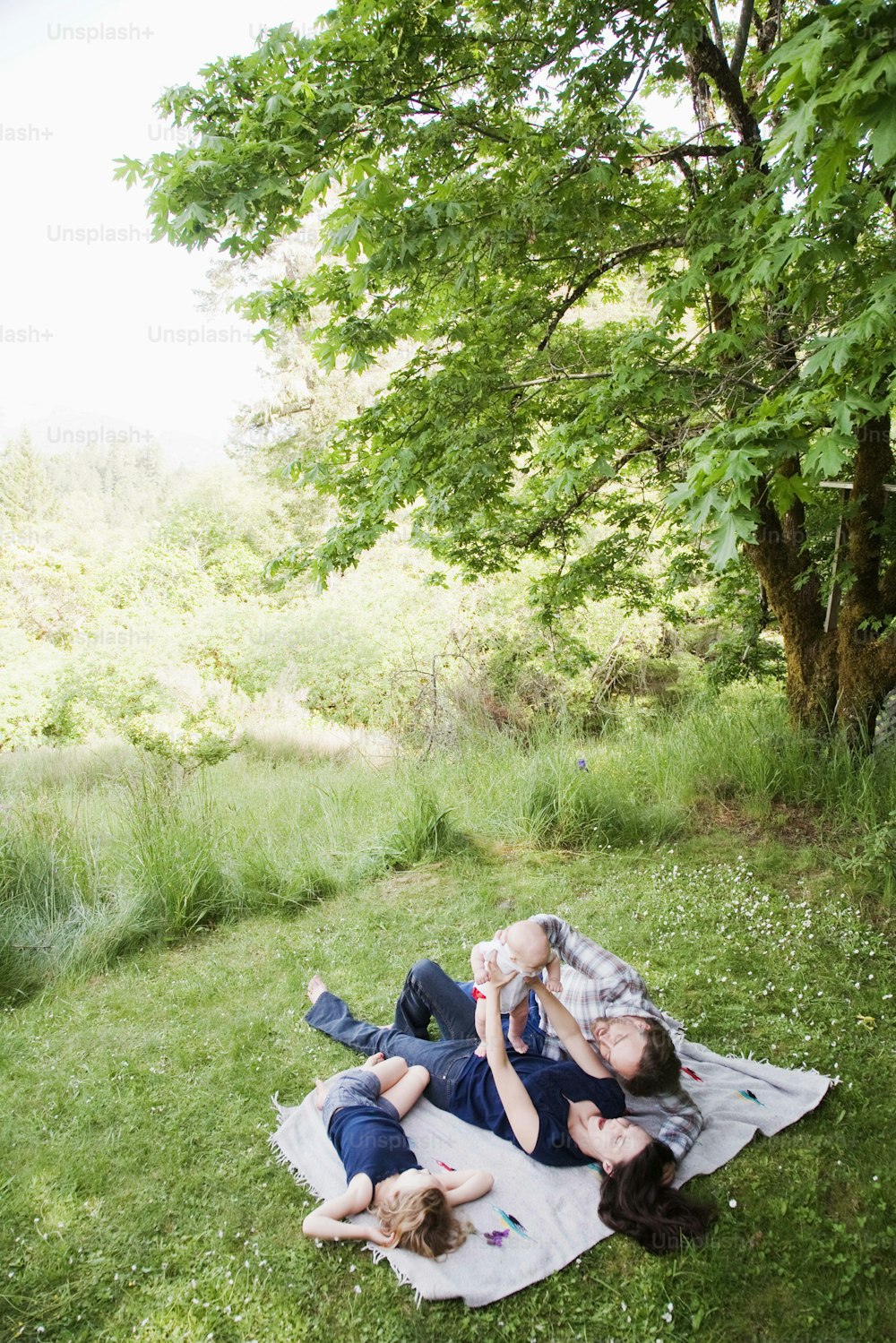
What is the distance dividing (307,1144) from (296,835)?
3223 millimetres

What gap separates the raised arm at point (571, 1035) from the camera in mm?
2766

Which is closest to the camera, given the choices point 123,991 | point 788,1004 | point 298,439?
point 788,1004

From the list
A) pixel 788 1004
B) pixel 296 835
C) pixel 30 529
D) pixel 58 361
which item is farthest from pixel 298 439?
pixel 58 361

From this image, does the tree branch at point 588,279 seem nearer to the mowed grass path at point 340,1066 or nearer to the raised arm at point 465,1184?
the mowed grass path at point 340,1066

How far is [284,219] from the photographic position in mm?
3436

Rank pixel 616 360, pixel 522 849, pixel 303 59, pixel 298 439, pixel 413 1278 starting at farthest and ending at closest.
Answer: pixel 298 439, pixel 522 849, pixel 616 360, pixel 303 59, pixel 413 1278

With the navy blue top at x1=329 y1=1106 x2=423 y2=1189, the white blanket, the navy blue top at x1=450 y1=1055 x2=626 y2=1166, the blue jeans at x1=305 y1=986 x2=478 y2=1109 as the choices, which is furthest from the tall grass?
the navy blue top at x1=450 y1=1055 x2=626 y2=1166

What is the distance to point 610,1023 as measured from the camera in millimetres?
2842

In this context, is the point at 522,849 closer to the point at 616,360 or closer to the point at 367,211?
the point at 616,360

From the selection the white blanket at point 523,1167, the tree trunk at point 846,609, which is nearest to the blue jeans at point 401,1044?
the white blanket at point 523,1167

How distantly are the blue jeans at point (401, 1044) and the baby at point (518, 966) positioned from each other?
143 mm

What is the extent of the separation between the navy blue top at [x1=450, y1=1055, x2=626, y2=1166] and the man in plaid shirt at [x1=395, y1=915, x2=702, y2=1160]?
0.37 ft

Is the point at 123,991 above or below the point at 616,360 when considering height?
below

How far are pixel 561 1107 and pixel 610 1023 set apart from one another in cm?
34
